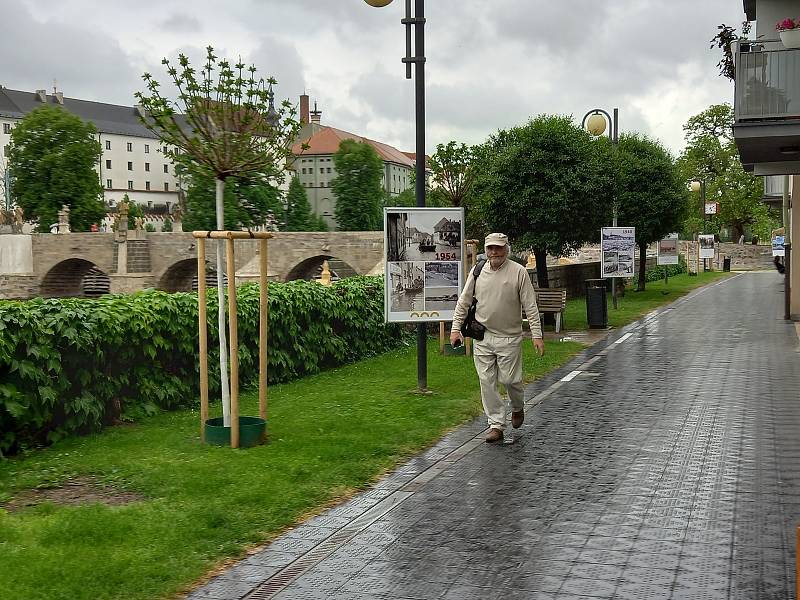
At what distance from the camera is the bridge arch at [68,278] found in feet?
219

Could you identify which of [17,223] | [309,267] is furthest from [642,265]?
[17,223]

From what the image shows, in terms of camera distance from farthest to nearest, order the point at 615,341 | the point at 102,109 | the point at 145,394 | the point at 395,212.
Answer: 1. the point at 102,109
2. the point at 615,341
3. the point at 395,212
4. the point at 145,394

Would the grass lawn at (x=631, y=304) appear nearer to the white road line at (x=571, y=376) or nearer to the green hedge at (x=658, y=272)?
the green hedge at (x=658, y=272)

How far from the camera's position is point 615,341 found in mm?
19250

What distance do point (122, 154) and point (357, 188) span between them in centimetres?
4835

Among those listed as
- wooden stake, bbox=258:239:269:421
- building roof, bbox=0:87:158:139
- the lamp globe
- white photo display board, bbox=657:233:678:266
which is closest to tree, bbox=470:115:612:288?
the lamp globe

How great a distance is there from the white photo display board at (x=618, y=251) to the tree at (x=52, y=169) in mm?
62386

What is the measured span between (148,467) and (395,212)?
17.3ft

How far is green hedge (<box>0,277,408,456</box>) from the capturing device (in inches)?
330

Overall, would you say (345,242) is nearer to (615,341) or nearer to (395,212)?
(615,341)

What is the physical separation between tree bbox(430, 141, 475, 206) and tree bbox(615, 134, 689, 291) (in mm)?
13022

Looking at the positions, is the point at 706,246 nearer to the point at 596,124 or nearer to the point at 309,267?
the point at 309,267

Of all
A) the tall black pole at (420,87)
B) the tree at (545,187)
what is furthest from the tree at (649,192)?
the tall black pole at (420,87)

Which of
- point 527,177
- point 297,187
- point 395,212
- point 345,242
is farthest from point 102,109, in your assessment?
point 395,212
